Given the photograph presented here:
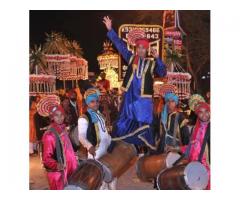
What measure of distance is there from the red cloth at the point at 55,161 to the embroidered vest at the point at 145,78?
2.76ft

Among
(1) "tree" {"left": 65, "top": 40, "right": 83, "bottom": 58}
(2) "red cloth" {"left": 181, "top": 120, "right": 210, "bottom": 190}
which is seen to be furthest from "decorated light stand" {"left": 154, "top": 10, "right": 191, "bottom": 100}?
(1) "tree" {"left": 65, "top": 40, "right": 83, "bottom": 58}

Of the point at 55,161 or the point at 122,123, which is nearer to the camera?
the point at 55,161

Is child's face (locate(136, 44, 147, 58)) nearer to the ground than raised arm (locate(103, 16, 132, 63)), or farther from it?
nearer to the ground

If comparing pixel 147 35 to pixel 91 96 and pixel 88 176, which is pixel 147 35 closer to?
pixel 91 96

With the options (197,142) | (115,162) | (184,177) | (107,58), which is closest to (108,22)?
(107,58)

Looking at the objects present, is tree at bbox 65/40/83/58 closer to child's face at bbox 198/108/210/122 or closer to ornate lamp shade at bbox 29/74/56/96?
ornate lamp shade at bbox 29/74/56/96

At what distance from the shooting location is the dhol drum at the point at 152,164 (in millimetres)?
4453

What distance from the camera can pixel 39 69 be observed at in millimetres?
4453

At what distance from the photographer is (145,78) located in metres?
4.54

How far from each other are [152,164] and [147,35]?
1.33m

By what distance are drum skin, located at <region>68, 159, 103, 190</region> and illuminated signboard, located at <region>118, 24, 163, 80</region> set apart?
0.94 metres

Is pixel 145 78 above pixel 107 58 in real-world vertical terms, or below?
below

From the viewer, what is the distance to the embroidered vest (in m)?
4.52

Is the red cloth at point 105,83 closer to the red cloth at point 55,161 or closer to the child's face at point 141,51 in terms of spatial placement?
the child's face at point 141,51
